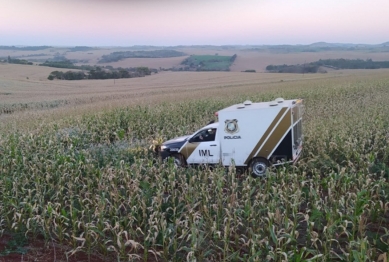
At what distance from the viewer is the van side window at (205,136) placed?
1063 centimetres

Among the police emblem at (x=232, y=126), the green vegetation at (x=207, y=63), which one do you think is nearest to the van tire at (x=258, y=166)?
the police emblem at (x=232, y=126)

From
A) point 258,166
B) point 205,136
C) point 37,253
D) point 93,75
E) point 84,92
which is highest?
point 93,75

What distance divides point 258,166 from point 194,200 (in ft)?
10.7

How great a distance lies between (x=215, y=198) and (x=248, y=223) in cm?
132

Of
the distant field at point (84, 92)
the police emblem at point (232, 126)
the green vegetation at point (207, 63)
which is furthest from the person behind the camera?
the green vegetation at point (207, 63)

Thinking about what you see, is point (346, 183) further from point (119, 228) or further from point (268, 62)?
point (268, 62)

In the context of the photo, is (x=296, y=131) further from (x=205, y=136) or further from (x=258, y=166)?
(x=205, y=136)

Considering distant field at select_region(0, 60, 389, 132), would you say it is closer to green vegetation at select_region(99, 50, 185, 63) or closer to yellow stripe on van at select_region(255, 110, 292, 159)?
yellow stripe on van at select_region(255, 110, 292, 159)

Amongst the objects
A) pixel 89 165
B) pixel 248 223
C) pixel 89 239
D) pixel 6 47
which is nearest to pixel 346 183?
pixel 248 223

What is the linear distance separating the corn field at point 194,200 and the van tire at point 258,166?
1.21ft

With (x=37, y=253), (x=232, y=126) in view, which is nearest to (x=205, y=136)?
(x=232, y=126)

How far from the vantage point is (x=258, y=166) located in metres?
9.97

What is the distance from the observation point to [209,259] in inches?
232

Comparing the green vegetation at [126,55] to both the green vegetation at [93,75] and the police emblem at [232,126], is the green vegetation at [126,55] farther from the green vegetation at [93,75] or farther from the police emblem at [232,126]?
the police emblem at [232,126]
